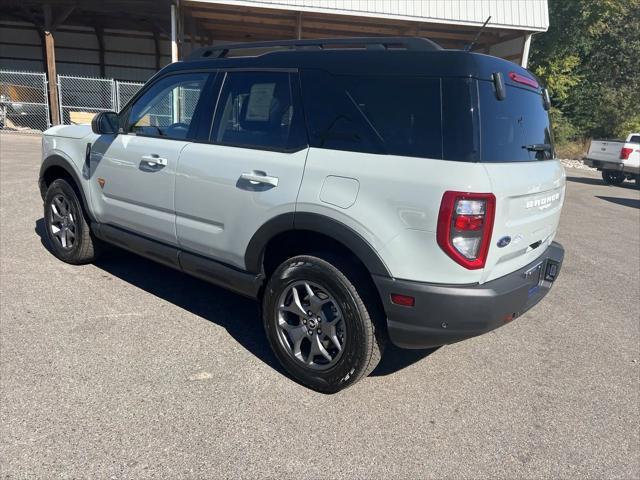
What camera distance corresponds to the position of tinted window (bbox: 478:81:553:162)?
2.49 metres

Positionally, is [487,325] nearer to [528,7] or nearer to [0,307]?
[0,307]

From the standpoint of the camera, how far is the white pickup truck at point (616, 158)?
604 inches

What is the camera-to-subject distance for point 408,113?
255 centimetres

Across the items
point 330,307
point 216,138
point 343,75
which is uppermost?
point 343,75

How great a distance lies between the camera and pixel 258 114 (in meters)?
3.24

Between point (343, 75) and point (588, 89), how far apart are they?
3260 centimetres

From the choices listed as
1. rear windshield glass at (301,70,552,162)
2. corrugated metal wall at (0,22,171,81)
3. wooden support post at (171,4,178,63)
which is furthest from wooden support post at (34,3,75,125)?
rear windshield glass at (301,70,552,162)

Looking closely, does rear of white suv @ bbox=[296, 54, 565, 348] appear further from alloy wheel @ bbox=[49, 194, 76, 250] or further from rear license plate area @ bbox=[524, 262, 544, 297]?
alloy wheel @ bbox=[49, 194, 76, 250]

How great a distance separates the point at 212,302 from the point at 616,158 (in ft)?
51.3

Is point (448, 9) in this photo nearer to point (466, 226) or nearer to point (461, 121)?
point (461, 121)

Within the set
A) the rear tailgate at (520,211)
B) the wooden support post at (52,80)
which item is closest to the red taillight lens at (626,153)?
the rear tailgate at (520,211)

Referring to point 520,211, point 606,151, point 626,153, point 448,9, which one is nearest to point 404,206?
point 520,211

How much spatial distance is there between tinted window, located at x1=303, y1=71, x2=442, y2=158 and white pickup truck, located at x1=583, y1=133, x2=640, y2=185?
15713 mm

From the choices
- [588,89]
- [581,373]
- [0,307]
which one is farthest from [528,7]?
[588,89]
